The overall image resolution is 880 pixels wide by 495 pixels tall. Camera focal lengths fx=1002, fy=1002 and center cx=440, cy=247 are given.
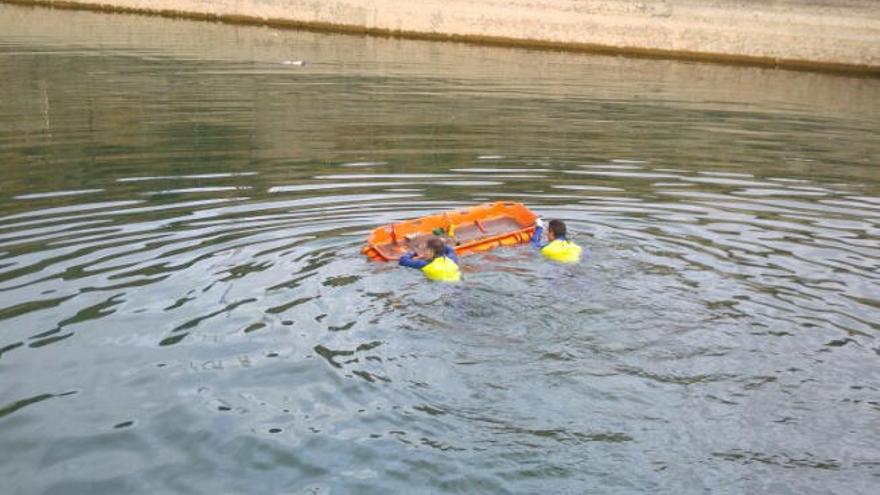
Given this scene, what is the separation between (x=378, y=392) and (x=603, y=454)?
186cm

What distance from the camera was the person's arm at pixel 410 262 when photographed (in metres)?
10.9

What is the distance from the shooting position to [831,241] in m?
12.8

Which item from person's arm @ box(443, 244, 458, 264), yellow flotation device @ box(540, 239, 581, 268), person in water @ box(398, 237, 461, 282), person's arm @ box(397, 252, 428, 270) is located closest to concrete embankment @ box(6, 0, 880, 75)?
yellow flotation device @ box(540, 239, 581, 268)

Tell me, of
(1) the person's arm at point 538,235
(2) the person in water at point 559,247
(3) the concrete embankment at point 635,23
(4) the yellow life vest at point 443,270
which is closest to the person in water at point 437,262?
(4) the yellow life vest at point 443,270

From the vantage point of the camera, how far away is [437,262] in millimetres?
10562

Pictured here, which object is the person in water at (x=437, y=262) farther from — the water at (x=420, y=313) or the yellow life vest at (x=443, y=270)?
the water at (x=420, y=313)

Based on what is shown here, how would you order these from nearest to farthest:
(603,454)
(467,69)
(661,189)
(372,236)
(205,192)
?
(603,454)
(372,236)
(205,192)
(661,189)
(467,69)

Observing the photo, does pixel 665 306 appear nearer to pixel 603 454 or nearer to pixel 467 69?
pixel 603 454

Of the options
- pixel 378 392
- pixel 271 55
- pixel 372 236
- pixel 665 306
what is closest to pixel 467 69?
pixel 271 55

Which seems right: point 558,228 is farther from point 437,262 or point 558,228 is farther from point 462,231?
point 462,231

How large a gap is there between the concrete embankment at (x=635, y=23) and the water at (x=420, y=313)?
46.2ft

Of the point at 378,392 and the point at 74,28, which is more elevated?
the point at 74,28

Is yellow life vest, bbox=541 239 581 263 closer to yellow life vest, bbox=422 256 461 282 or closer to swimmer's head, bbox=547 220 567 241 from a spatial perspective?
swimmer's head, bbox=547 220 567 241

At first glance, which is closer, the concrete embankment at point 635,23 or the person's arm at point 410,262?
the person's arm at point 410,262
